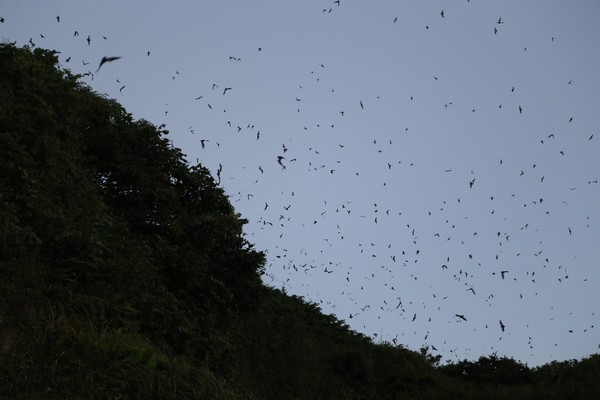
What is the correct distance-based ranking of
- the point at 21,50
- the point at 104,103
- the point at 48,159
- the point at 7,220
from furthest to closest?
the point at 104,103, the point at 21,50, the point at 48,159, the point at 7,220

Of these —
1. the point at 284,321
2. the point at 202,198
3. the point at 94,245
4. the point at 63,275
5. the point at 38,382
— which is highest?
the point at 202,198

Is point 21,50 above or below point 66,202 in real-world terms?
above

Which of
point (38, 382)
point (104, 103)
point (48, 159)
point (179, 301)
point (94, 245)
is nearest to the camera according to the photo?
point (38, 382)

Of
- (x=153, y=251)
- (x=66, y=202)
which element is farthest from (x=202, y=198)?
(x=66, y=202)

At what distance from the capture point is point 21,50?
2100cm

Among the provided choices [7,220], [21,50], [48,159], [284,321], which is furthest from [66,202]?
[284,321]

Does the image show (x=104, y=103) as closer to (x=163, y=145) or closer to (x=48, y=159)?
(x=163, y=145)

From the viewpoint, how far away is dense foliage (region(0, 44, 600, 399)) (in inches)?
526

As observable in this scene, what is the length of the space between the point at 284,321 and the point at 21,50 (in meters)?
14.5

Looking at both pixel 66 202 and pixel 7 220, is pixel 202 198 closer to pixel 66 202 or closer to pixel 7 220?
pixel 66 202

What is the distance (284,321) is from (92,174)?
35.5 feet

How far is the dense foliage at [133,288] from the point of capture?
13.4 m

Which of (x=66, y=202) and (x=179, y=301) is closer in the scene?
(x=66, y=202)

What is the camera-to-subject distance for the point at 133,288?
17453mm
